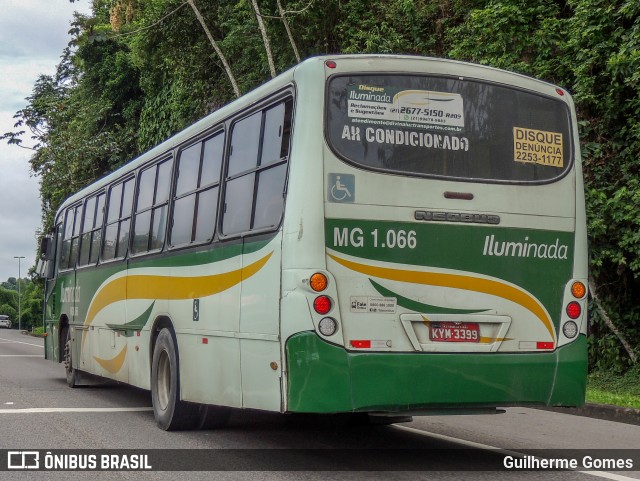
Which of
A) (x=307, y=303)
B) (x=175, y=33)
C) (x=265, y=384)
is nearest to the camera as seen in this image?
(x=307, y=303)

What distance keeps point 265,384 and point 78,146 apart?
3255 cm

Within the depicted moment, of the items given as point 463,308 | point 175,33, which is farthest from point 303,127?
point 175,33

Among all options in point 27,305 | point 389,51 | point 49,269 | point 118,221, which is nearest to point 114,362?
point 118,221

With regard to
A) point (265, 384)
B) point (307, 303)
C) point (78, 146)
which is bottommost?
point (265, 384)

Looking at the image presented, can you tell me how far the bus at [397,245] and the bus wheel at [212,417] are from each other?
1216mm

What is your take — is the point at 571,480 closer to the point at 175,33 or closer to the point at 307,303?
the point at 307,303

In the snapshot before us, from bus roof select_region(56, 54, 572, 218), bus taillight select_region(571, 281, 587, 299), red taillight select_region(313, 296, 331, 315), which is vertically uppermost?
bus roof select_region(56, 54, 572, 218)

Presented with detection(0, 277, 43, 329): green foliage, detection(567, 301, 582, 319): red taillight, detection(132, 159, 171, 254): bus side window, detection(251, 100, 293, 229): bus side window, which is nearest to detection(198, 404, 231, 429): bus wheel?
detection(132, 159, 171, 254): bus side window

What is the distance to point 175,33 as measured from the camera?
1097 inches

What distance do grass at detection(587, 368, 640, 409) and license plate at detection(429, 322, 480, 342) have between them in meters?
5.74

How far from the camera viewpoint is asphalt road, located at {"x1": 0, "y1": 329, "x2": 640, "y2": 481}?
25.1ft

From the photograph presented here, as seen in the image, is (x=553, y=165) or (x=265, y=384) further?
(x=553, y=165)

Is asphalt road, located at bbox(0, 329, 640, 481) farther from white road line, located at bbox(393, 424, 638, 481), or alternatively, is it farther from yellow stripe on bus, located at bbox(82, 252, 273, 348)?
yellow stripe on bus, located at bbox(82, 252, 273, 348)

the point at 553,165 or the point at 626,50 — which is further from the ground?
the point at 626,50
